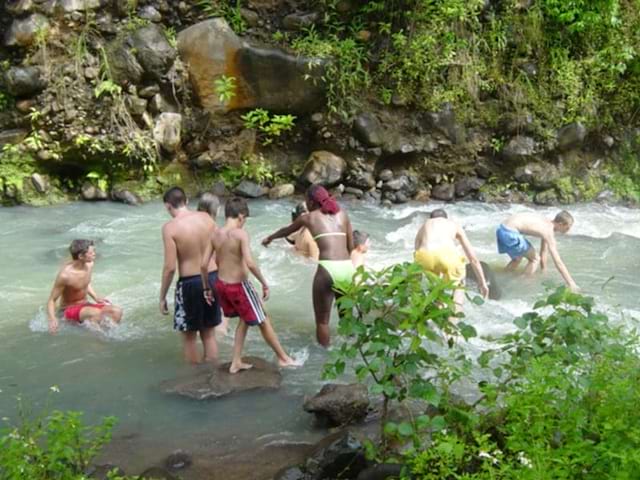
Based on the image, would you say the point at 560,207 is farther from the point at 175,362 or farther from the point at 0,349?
the point at 0,349

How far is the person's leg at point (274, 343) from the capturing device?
5.87m

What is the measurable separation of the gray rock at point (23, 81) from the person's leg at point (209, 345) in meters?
7.80

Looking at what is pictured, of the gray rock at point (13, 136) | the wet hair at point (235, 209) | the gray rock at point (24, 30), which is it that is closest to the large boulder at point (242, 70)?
the gray rock at point (24, 30)

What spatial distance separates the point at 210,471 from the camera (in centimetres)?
447

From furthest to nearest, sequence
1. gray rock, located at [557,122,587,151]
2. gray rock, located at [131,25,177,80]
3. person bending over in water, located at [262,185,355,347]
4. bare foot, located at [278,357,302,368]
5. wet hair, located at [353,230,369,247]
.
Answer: gray rock, located at [557,122,587,151]
gray rock, located at [131,25,177,80]
wet hair, located at [353,230,369,247]
person bending over in water, located at [262,185,355,347]
bare foot, located at [278,357,302,368]

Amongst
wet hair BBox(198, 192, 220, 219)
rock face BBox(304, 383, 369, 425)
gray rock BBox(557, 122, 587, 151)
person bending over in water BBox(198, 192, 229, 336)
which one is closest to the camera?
rock face BBox(304, 383, 369, 425)

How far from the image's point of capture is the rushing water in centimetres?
524

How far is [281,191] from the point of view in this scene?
42.0 feet

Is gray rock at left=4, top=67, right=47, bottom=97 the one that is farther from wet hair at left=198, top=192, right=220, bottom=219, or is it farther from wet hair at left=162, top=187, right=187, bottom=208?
wet hair at left=162, top=187, right=187, bottom=208

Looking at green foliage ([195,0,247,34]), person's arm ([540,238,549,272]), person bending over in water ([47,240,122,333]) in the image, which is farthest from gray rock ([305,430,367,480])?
green foliage ([195,0,247,34])

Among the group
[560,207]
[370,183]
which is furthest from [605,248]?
[370,183]

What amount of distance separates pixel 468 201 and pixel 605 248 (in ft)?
11.5

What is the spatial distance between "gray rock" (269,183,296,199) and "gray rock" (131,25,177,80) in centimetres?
292

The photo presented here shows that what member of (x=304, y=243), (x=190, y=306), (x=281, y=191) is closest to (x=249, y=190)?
(x=281, y=191)
